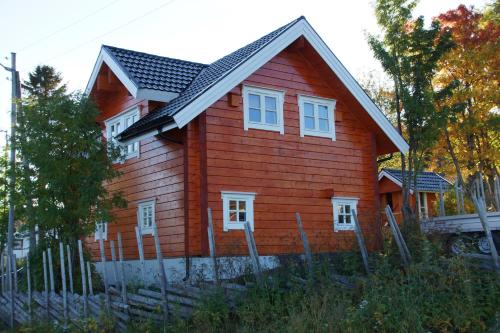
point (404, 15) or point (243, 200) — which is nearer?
point (243, 200)

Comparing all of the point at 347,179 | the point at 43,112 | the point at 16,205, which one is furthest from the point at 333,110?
the point at 16,205

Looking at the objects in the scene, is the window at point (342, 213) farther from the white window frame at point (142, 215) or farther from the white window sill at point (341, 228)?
the white window frame at point (142, 215)

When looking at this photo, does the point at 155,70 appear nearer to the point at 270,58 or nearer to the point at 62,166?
the point at 270,58

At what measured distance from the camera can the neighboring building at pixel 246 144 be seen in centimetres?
1445

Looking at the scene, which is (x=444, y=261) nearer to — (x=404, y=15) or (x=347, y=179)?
(x=347, y=179)

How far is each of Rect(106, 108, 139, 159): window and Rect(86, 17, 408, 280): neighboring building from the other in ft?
0.14

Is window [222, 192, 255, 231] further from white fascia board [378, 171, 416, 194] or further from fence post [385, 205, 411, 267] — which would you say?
white fascia board [378, 171, 416, 194]

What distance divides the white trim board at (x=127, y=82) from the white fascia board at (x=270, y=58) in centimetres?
227

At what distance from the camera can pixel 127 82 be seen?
1565cm

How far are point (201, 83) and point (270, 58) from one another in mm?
2048

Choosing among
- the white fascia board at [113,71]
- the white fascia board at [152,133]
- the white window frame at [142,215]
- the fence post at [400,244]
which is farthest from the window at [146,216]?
the fence post at [400,244]

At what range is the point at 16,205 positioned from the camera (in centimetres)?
1500

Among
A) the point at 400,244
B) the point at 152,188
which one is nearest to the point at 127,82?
the point at 152,188

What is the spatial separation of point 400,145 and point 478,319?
10.1 meters
